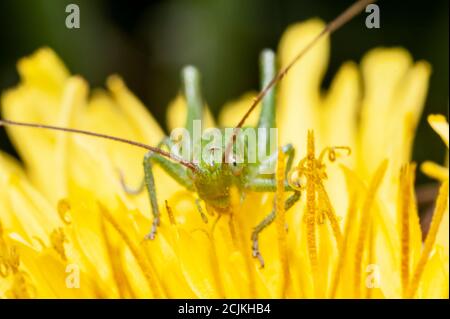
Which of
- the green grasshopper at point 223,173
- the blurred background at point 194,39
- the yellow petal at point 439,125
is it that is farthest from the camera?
the blurred background at point 194,39

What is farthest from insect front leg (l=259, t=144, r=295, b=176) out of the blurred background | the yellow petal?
the blurred background

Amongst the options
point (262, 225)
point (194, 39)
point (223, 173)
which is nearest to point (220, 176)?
point (223, 173)

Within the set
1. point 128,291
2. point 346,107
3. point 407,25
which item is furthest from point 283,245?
point 407,25

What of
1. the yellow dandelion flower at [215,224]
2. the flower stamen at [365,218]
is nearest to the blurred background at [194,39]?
the yellow dandelion flower at [215,224]

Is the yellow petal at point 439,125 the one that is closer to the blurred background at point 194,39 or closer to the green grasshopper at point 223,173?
the green grasshopper at point 223,173

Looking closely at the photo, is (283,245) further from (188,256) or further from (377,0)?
(377,0)

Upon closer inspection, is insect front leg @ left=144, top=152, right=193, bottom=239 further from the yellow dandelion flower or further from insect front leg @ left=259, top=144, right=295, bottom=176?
insect front leg @ left=259, top=144, right=295, bottom=176

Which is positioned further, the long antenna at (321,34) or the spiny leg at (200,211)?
the spiny leg at (200,211)
